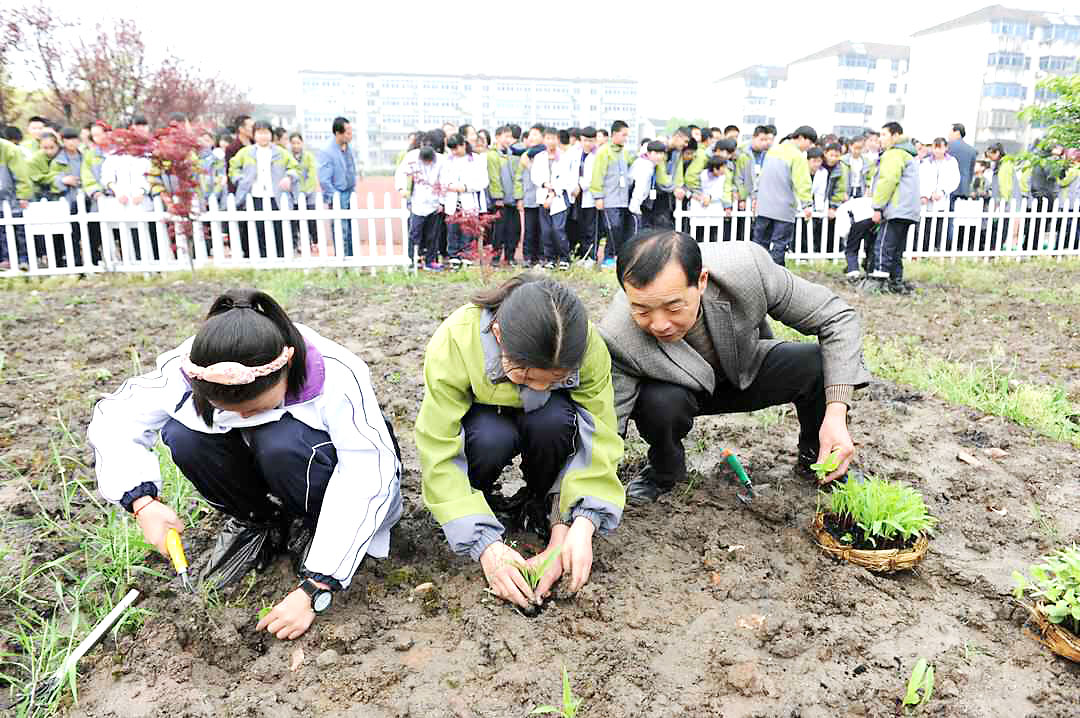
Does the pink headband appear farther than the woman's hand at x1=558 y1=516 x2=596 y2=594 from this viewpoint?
No

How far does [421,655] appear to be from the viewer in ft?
6.49

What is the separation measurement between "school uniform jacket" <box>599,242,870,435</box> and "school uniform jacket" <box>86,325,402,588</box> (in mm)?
881

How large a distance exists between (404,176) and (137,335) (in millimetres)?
4168

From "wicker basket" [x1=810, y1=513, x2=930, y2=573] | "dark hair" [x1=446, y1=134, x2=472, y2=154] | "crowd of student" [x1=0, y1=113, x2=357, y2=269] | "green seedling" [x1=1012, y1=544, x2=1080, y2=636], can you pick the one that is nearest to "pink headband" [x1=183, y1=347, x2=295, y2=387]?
"wicker basket" [x1=810, y1=513, x2=930, y2=573]

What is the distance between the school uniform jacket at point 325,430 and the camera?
201 cm

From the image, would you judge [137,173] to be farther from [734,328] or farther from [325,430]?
[734,328]

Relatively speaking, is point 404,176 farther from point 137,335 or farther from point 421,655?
point 421,655

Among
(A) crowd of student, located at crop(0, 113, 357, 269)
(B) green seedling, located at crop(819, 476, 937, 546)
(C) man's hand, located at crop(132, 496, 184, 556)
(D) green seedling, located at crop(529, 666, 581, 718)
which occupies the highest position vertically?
(A) crowd of student, located at crop(0, 113, 357, 269)

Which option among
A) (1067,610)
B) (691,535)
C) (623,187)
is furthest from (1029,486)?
(623,187)

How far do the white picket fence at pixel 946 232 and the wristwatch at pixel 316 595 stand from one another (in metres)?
8.01

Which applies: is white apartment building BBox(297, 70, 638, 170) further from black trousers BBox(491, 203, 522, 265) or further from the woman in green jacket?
the woman in green jacket

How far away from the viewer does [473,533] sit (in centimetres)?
207

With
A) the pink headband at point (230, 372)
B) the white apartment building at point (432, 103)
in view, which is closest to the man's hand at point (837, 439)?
the pink headband at point (230, 372)

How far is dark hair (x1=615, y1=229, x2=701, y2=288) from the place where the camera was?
87.8 inches
